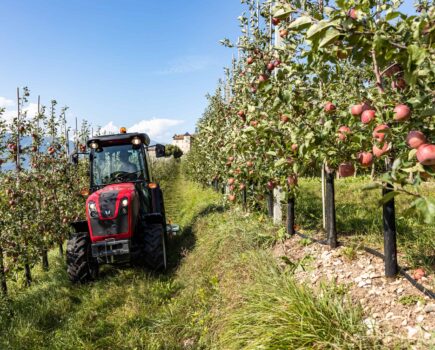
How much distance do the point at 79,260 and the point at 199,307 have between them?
2.16m

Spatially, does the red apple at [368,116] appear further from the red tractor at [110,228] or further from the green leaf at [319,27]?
the red tractor at [110,228]

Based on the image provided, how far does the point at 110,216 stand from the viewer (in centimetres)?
501

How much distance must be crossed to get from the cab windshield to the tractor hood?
3.06 ft

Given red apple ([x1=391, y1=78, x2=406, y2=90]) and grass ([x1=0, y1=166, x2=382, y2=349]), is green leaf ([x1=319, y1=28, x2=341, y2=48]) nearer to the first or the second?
red apple ([x1=391, y1=78, x2=406, y2=90])

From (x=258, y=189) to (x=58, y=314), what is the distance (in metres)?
3.38

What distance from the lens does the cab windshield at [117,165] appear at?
6.02 meters

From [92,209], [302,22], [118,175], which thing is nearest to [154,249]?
[92,209]

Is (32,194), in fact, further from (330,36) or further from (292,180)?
(330,36)

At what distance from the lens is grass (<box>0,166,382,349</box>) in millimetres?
2578

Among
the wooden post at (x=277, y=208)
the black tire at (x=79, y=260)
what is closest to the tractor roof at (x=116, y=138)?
the black tire at (x=79, y=260)

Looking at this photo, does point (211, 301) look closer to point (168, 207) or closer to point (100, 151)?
point (100, 151)

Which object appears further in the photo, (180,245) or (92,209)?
(180,245)

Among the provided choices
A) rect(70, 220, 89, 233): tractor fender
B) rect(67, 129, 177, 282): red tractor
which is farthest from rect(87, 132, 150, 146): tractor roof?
rect(70, 220, 89, 233): tractor fender

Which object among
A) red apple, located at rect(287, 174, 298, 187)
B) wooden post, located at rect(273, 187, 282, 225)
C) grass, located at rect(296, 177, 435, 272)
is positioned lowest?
grass, located at rect(296, 177, 435, 272)
